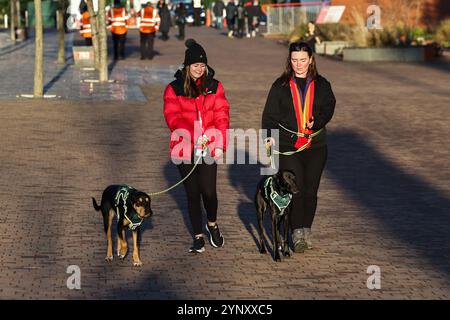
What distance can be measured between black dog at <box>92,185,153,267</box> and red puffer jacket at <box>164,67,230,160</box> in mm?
611

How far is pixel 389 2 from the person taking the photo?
46.2 meters

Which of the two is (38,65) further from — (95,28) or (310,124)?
(310,124)

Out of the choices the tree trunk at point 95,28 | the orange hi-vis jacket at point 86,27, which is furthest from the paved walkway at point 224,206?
the orange hi-vis jacket at point 86,27

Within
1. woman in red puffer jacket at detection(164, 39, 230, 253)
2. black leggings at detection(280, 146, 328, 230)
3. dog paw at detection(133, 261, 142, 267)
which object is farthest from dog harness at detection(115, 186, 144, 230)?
black leggings at detection(280, 146, 328, 230)

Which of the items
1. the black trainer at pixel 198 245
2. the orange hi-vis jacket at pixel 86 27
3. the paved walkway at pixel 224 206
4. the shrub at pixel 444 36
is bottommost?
the shrub at pixel 444 36

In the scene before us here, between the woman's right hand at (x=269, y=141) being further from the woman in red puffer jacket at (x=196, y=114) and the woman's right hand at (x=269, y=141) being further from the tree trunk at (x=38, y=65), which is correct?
the tree trunk at (x=38, y=65)

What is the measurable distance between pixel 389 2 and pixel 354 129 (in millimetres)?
27071

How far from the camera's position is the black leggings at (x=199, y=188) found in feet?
33.8

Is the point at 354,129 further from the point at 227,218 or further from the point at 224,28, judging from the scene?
the point at 224,28

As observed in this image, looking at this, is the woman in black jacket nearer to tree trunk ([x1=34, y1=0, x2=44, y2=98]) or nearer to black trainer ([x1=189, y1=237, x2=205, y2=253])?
black trainer ([x1=189, y1=237, x2=205, y2=253])

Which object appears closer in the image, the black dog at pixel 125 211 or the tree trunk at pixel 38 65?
the black dog at pixel 125 211

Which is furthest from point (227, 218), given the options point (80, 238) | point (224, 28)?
point (224, 28)

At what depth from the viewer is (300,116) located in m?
10.4

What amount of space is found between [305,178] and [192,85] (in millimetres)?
1294
